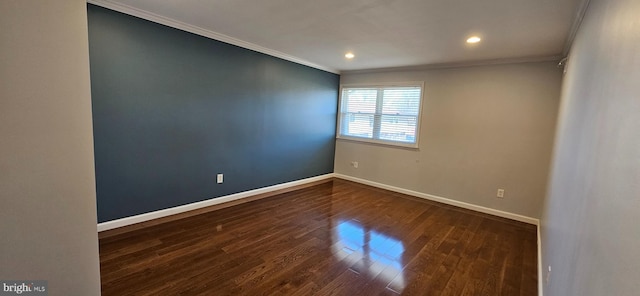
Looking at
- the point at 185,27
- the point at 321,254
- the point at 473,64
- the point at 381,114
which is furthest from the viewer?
the point at 381,114

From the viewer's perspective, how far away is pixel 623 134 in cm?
77

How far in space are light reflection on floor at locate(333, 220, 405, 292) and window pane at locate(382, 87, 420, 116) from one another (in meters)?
2.37

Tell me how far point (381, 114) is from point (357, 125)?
0.59m

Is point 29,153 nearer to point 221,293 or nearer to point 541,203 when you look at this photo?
point 221,293

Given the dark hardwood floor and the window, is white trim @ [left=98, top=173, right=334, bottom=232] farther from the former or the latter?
the window

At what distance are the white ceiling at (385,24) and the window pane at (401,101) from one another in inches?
35.5

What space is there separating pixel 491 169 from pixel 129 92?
15.5ft

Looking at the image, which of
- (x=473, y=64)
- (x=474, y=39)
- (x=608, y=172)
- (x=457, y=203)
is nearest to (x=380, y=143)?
(x=457, y=203)

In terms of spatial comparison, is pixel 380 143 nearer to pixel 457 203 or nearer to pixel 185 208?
pixel 457 203

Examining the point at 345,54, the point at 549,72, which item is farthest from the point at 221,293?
the point at 549,72

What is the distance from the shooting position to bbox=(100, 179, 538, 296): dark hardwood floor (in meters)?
2.03

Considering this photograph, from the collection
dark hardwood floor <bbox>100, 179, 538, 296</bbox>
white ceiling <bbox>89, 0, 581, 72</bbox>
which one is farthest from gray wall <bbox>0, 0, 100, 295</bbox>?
white ceiling <bbox>89, 0, 581, 72</bbox>

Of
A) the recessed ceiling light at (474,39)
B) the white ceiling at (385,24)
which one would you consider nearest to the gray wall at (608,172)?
the white ceiling at (385,24)

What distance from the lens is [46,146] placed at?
0.94 metres
